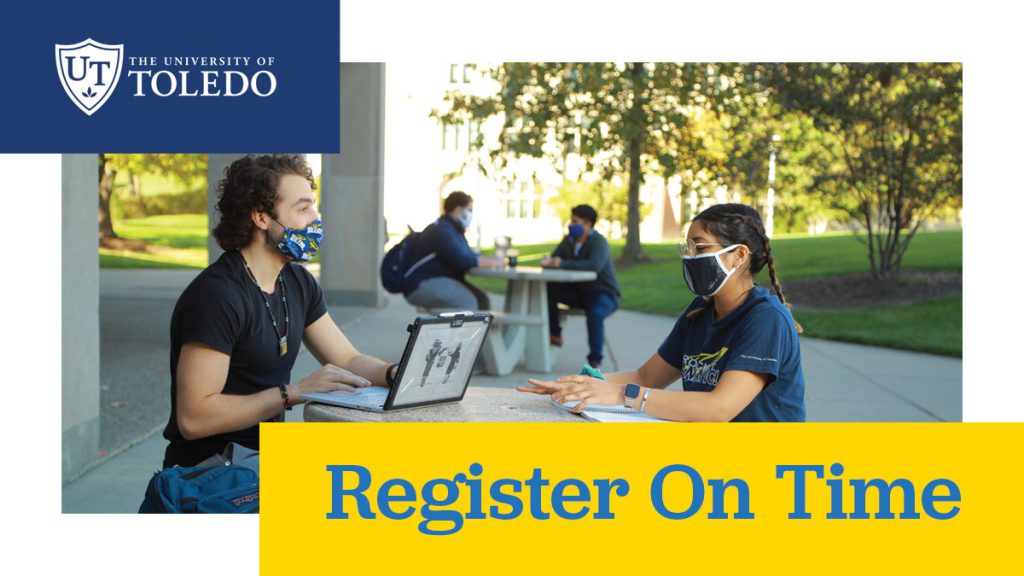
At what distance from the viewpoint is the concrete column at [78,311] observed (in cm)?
613

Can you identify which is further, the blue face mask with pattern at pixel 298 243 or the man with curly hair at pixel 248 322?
the blue face mask with pattern at pixel 298 243

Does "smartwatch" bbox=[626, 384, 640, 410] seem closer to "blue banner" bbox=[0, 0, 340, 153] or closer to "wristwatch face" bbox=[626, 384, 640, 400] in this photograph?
"wristwatch face" bbox=[626, 384, 640, 400]

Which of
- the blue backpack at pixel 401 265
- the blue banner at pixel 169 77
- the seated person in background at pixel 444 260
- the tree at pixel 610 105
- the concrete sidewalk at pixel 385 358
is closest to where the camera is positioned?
the blue banner at pixel 169 77

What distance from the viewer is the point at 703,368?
3.69 meters

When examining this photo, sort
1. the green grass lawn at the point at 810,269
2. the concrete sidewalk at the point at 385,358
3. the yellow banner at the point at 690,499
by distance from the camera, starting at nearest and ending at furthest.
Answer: the yellow banner at the point at 690,499 < the concrete sidewalk at the point at 385,358 < the green grass lawn at the point at 810,269

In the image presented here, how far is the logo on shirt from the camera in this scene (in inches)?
143

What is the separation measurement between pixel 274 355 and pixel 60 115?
237 cm

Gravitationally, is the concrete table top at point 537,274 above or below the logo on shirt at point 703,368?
above

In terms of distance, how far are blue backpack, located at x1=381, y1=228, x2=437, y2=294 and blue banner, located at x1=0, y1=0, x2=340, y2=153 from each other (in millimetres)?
4781

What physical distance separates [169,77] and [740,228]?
114 inches

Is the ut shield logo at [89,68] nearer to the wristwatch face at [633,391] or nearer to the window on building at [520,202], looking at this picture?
the wristwatch face at [633,391]

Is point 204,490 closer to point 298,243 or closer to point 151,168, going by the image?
point 298,243

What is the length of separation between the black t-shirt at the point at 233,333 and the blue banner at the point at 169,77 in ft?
5.71

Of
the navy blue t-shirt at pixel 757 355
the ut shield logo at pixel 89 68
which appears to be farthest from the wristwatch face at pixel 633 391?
the ut shield logo at pixel 89 68
